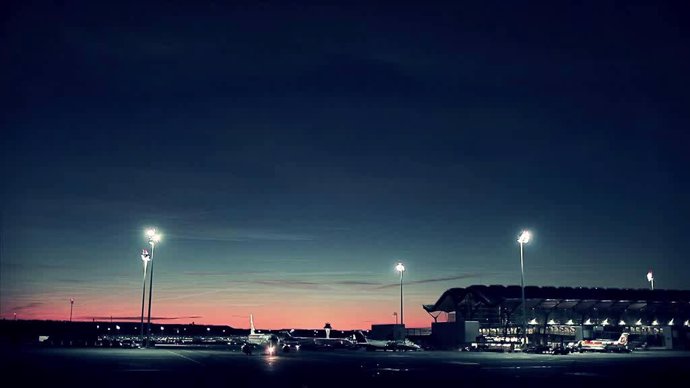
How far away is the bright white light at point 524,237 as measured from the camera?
85000mm

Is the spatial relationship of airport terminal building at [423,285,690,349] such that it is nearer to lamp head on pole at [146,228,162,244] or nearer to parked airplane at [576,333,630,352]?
parked airplane at [576,333,630,352]

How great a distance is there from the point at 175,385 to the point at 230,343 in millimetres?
122656

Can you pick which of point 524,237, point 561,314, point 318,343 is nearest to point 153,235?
point 318,343

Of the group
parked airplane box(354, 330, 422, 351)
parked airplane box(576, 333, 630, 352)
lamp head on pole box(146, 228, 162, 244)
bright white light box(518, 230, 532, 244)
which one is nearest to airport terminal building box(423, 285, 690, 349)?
parked airplane box(354, 330, 422, 351)

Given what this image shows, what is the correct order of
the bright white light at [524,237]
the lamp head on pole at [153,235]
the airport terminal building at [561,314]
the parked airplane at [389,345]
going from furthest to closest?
the airport terminal building at [561,314] < the parked airplane at [389,345] < the lamp head on pole at [153,235] < the bright white light at [524,237]

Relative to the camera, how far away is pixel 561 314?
128375mm

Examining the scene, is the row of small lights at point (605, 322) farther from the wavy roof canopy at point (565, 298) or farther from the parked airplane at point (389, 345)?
the parked airplane at point (389, 345)

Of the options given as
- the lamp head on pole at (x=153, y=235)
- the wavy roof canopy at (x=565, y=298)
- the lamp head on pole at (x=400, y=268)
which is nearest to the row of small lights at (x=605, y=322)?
the wavy roof canopy at (x=565, y=298)

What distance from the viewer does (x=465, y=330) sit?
110 meters

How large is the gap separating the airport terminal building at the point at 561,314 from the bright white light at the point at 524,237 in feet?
91.4

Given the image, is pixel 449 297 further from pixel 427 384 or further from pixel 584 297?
pixel 427 384

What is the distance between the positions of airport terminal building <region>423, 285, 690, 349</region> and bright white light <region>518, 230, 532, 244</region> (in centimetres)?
2786

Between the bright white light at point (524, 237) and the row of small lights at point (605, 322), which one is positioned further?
the row of small lights at point (605, 322)

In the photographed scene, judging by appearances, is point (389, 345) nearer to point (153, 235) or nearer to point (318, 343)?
point (318, 343)
